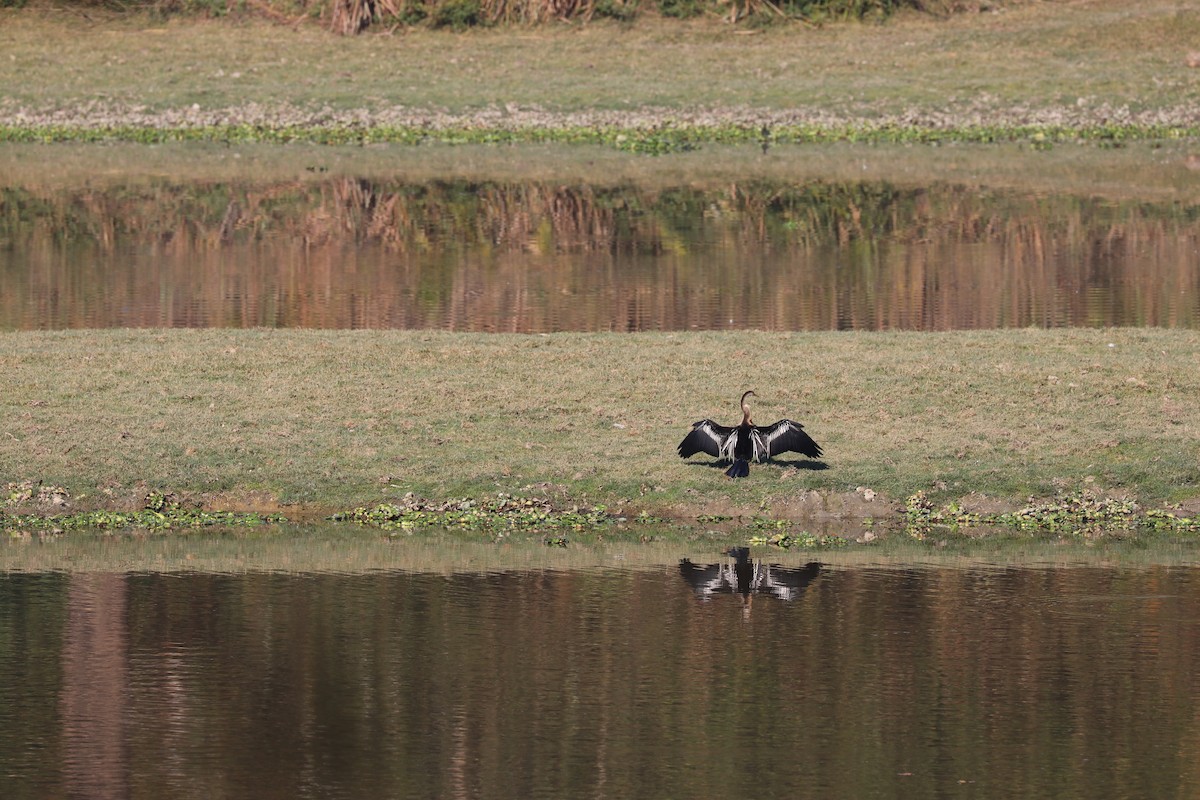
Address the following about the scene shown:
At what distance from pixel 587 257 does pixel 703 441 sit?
14164 mm

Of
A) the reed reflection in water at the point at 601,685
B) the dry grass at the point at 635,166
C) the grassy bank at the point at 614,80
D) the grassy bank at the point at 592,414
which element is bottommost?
the reed reflection in water at the point at 601,685

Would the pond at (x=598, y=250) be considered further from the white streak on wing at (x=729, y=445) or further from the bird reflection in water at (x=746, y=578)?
the bird reflection in water at (x=746, y=578)

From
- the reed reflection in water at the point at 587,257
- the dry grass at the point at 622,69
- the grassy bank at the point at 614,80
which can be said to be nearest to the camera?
the reed reflection in water at the point at 587,257

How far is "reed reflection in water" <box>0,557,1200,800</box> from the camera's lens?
32.5 ft

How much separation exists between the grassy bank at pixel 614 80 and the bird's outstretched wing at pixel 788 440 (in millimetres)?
27812

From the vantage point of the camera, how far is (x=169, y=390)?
59.7 feet

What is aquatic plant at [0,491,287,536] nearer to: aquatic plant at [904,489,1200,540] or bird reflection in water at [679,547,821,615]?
bird reflection in water at [679,547,821,615]

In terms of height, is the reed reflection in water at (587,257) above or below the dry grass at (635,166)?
below

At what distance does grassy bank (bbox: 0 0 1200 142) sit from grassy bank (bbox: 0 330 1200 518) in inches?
936

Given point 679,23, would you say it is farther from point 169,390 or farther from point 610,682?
point 610,682

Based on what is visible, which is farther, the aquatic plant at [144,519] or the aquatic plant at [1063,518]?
the aquatic plant at [1063,518]

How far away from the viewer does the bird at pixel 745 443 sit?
1566 cm

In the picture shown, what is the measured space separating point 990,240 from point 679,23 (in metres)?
24.9

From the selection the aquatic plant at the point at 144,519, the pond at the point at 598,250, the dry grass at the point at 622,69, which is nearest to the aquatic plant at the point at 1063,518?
the aquatic plant at the point at 144,519
